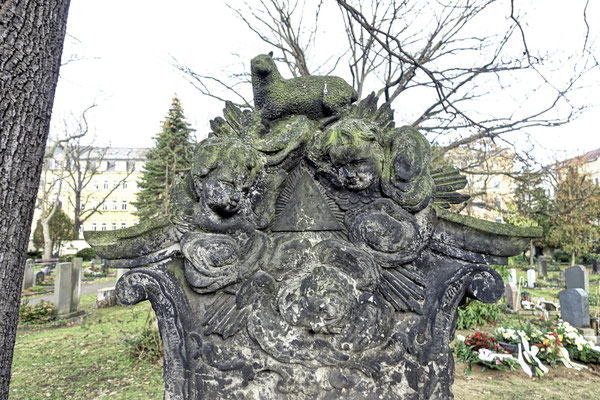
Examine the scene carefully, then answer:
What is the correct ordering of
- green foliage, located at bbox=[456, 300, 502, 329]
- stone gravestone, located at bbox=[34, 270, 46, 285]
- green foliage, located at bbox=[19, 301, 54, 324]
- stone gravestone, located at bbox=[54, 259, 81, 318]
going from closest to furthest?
green foliage, located at bbox=[456, 300, 502, 329]
green foliage, located at bbox=[19, 301, 54, 324]
stone gravestone, located at bbox=[54, 259, 81, 318]
stone gravestone, located at bbox=[34, 270, 46, 285]

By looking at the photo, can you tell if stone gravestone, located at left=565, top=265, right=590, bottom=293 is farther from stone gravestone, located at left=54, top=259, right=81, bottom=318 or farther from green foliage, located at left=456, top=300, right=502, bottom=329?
stone gravestone, located at left=54, top=259, right=81, bottom=318

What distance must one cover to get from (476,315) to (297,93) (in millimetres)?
9123

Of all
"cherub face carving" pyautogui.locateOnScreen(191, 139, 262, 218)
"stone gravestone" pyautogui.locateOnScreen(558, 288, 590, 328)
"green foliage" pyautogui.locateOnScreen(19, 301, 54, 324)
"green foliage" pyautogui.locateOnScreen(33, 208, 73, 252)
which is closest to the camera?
"cherub face carving" pyautogui.locateOnScreen(191, 139, 262, 218)

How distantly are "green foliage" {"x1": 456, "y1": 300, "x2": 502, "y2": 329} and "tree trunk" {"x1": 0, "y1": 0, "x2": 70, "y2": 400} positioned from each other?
30.2 feet

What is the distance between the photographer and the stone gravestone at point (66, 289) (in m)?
10.0

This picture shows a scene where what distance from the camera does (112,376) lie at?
6.08m

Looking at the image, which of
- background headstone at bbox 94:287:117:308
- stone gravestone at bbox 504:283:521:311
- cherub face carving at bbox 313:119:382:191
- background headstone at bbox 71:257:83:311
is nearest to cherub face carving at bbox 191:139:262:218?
cherub face carving at bbox 313:119:382:191

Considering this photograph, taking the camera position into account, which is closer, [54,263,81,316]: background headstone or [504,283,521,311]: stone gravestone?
[54,263,81,316]: background headstone

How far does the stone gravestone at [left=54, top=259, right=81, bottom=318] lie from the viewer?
10000 millimetres

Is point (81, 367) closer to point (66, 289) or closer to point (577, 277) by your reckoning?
point (66, 289)

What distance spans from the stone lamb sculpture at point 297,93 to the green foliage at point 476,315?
27.9 ft

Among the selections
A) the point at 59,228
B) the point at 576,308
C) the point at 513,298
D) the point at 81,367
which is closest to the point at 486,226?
the point at 81,367

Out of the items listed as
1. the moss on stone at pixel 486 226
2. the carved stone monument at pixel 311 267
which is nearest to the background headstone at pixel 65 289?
the carved stone monument at pixel 311 267

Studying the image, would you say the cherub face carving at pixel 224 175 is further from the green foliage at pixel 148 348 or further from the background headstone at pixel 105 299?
the background headstone at pixel 105 299
